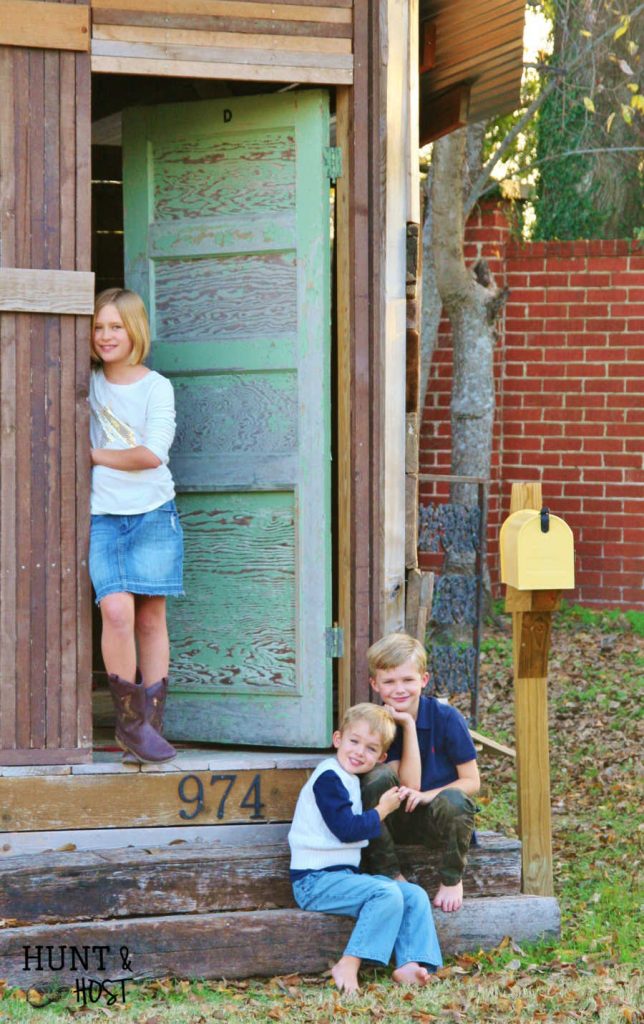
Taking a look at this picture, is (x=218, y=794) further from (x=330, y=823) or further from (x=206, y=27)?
(x=206, y=27)

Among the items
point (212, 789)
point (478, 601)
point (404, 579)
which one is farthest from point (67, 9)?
point (478, 601)

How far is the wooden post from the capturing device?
5168 millimetres

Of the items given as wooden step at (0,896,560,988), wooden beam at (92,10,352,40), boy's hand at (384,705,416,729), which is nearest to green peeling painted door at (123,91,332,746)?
wooden beam at (92,10,352,40)

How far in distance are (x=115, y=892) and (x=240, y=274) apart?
2.33 m

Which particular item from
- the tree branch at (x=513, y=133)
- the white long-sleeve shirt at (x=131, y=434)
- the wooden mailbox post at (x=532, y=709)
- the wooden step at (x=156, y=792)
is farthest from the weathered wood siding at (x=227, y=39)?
the tree branch at (x=513, y=133)

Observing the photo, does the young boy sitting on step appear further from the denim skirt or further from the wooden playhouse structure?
the denim skirt

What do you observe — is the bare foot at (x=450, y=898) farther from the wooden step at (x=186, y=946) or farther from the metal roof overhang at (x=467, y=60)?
the metal roof overhang at (x=467, y=60)

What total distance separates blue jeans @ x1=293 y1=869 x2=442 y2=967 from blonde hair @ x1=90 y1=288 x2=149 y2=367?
1949 mm

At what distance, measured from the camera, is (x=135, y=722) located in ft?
16.6

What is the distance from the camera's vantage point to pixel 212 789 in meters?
5.12

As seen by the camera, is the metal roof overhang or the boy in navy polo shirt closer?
the boy in navy polo shirt

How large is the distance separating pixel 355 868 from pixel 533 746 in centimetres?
85

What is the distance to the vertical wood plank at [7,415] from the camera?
492 centimetres

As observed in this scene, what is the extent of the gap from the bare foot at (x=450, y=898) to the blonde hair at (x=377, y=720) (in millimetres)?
550
